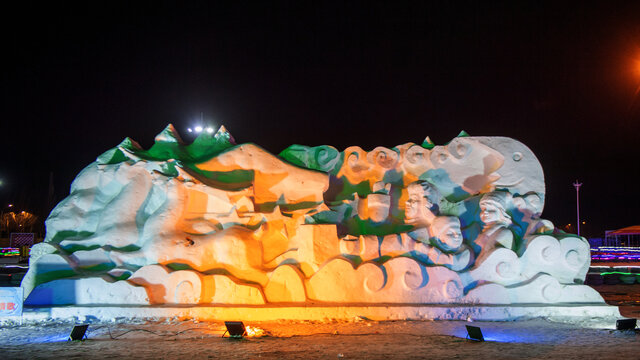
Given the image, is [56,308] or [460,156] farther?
[460,156]

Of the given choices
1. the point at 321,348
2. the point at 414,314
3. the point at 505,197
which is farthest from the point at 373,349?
→ the point at 505,197

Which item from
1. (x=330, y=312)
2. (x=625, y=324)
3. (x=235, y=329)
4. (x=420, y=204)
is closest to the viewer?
(x=235, y=329)

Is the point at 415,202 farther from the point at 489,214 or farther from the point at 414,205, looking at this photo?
the point at 489,214

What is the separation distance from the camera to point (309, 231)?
266 inches

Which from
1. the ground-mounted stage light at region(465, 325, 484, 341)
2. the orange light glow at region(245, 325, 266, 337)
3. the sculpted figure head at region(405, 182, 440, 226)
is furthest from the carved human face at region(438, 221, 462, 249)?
the orange light glow at region(245, 325, 266, 337)

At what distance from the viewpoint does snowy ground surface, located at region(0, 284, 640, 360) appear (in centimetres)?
463

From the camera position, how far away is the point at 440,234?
6.89 m

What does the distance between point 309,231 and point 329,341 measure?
6.28 ft

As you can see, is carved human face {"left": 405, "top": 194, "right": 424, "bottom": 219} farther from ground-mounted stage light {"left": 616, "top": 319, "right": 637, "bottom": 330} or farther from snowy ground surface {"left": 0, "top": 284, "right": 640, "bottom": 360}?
ground-mounted stage light {"left": 616, "top": 319, "right": 637, "bottom": 330}

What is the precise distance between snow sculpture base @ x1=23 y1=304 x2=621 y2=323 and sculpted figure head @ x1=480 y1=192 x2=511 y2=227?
128cm

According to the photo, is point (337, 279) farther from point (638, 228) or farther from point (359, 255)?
point (638, 228)

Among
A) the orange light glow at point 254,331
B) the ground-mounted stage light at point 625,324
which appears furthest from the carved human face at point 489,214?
the orange light glow at point 254,331

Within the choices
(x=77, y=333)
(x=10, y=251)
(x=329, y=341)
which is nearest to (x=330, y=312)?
(x=329, y=341)

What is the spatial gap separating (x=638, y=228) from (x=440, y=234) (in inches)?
776
